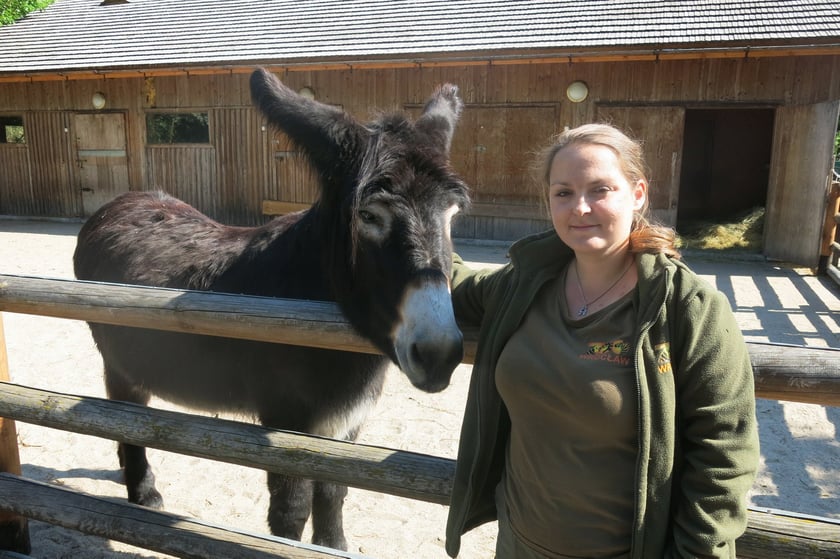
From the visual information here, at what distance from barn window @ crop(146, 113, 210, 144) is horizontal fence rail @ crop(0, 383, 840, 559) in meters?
12.5

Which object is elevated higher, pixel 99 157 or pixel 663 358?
pixel 663 358

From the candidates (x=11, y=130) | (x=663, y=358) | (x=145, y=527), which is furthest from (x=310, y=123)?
(x=11, y=130)

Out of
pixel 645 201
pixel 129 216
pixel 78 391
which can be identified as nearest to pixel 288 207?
pixel 78 391

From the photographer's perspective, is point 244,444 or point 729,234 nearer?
point 244,444

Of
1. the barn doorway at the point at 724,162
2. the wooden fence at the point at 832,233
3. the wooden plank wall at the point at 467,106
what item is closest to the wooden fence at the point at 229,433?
the wooden plank wall at the point at 467,106

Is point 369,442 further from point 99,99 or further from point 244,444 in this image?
point 99,99

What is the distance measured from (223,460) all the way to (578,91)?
10.5 m

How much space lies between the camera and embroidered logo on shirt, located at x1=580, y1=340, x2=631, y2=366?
1327mm

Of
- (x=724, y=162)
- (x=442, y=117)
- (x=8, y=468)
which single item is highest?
(x=442, y=117)

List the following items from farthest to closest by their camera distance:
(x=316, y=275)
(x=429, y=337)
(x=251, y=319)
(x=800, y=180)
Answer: (x=800, y=180), (x=316, y=275), (x=251, y=319), (x=429, y=337)

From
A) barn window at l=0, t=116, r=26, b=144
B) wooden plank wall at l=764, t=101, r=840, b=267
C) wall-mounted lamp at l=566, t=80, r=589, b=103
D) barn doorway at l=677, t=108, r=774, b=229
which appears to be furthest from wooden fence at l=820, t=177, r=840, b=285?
barn window at l=0, t=116, r=26, b=144

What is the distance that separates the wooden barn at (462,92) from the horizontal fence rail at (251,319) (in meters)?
6.44

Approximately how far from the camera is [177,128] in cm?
1408

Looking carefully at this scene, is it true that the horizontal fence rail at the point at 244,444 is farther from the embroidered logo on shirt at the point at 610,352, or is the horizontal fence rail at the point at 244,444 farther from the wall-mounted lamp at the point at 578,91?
the wall-mounted lamp at the point at 578,91
